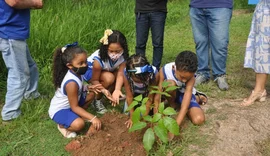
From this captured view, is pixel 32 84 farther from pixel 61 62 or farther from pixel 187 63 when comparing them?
pixel 187 63

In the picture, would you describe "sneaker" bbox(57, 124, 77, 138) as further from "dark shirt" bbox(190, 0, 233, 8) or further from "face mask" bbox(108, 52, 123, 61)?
"dark shirt" bbox(190, 0, 233, 8)

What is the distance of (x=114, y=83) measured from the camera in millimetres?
3621

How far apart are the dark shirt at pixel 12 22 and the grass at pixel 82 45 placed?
2.62 feet

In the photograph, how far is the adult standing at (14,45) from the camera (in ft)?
10.0

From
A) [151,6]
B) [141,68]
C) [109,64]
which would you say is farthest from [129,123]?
[151,6]

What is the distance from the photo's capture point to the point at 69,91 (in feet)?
9.61

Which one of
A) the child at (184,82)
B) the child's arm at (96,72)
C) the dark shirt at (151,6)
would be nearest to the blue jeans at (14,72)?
the child's arm at (96,72)

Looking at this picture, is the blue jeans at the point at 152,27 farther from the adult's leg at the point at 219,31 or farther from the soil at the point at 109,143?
the soil at the point at 109,143

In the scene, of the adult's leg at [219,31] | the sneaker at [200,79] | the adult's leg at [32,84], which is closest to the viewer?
the adult's leg at [32,84]

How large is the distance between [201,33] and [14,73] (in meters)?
2.17

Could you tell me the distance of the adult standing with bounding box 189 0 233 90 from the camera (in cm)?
382

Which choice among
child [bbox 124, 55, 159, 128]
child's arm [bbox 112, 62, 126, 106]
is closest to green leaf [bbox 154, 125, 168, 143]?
child [bbox 124, 55, 159, 128]

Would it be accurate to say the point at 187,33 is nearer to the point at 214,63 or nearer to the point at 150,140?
the point at 214,63

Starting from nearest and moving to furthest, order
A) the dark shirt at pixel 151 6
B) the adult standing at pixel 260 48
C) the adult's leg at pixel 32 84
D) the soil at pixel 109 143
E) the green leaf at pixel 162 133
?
1. the green leaf at pixel 162 133
2. the soil at pixel 109 143
3. the adult standing at pixel 260 48
4. the adult's leg at pixel 32 84
5. the dark shirt at pixel 151 6
